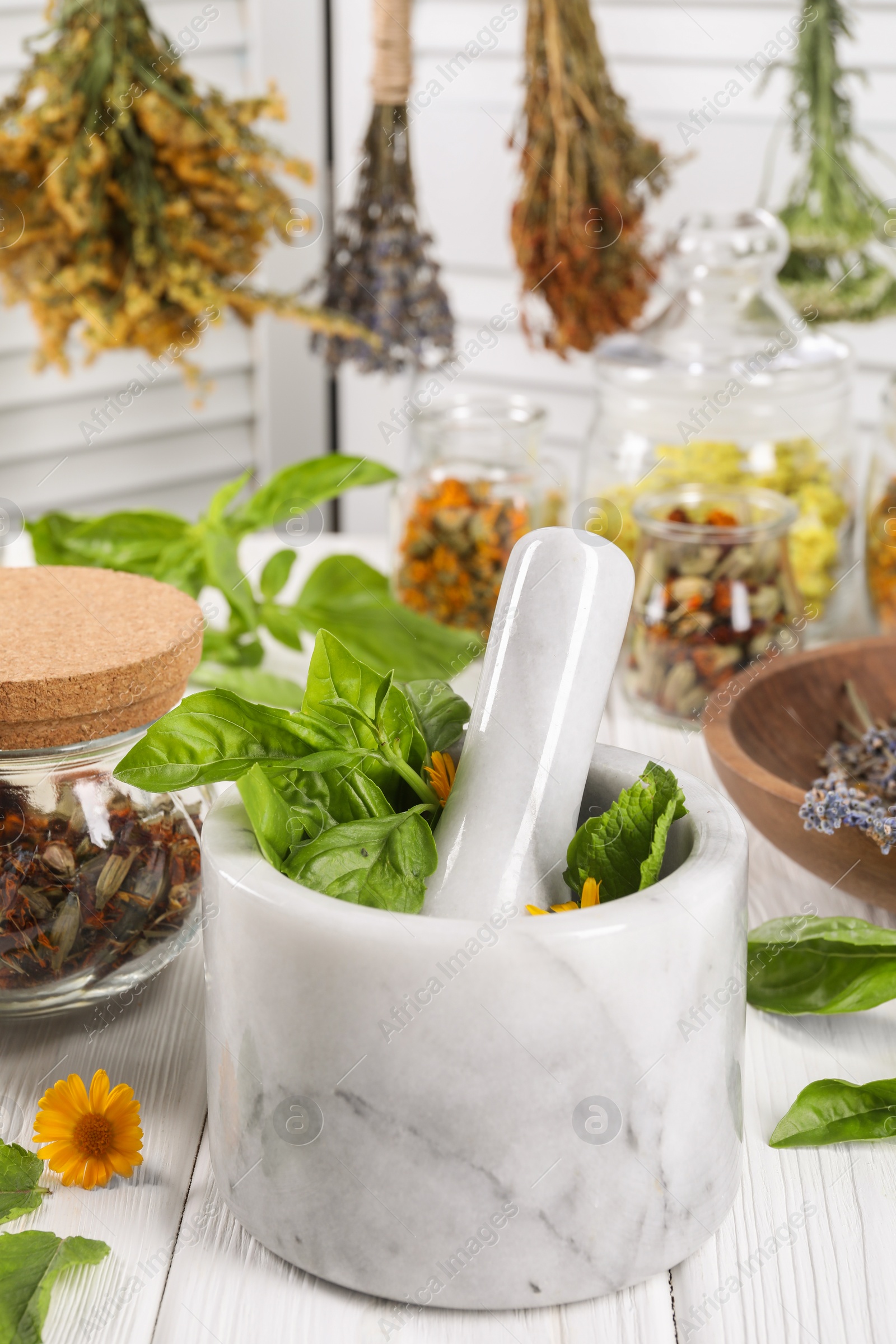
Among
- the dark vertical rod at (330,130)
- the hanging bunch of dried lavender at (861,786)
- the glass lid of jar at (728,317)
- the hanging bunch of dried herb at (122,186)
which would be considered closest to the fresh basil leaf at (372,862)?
the hanging bunch of dried lavender at (861,786)

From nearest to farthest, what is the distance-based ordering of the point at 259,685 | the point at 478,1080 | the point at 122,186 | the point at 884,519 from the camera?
the point at 478,1080 < the point at 259,685 < the point at 884,519 < the point at 122,186

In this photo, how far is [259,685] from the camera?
0.90 meters

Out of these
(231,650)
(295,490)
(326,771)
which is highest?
(326,771)

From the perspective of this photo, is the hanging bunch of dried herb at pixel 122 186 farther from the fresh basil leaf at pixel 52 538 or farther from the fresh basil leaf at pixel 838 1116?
the fresh basil leaf at pixel 838 1116

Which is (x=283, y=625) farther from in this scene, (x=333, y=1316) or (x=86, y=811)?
(x=333, y=1316)

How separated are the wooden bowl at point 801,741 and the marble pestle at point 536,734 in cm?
18

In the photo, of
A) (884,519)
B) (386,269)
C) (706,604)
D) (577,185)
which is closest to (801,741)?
(706,604)

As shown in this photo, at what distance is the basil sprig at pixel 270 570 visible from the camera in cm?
94

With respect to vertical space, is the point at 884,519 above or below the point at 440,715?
below

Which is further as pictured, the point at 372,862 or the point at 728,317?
the point at 728,317

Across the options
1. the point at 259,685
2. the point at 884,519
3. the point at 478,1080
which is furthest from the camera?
the point at 884,519

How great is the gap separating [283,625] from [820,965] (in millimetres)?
485

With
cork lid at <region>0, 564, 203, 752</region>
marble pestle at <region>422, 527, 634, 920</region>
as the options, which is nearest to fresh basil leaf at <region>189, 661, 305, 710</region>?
cork lid at <region>0, 564, 203, 752</region>

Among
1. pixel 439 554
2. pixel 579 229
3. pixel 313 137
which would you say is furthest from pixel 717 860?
pixel 313 137
